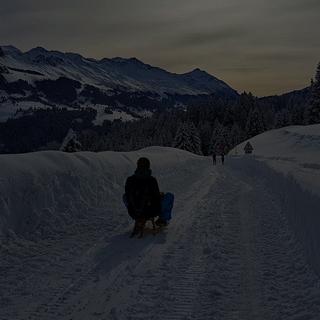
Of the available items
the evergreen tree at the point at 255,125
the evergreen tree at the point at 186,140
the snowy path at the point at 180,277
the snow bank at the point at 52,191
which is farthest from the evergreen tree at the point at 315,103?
the snowy path at the point at 180,277

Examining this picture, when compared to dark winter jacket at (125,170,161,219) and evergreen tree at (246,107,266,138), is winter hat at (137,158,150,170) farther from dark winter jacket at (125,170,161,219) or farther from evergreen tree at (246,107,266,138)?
evergreen tree at (246,107,266,138)

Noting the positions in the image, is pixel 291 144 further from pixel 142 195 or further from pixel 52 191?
pixel 142 195

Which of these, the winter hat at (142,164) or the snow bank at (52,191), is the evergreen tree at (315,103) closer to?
the snow bank at (52,191)

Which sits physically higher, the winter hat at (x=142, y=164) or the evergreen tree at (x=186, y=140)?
the winter hat at (x=142, y=164)

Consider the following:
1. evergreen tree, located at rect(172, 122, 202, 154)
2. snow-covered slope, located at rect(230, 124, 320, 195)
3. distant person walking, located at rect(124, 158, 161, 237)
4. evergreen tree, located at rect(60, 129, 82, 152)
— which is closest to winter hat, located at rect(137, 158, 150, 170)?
distant person walking, located at rect(124, 158, 161, 237)

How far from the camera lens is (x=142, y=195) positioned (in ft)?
37.8

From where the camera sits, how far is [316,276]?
7.54m

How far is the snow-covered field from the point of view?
656 cm

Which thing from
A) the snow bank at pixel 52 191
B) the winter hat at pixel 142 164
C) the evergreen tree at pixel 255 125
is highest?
the evergreen tree at pixel 255 125

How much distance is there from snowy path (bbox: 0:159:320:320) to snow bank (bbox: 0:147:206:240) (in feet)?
3.44

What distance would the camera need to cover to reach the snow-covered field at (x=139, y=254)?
6.56 m

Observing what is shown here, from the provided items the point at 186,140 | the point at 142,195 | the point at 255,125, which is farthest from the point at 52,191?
the point at 255,125

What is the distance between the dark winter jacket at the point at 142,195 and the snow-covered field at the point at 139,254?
23.0 inches

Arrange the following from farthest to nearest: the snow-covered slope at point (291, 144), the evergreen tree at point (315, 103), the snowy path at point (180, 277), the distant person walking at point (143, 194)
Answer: the evergreen tree at point (315, 103) < the snow-covered slope at point (291, 144) < the distant person walking at point (143, 194) < the snowy path at point (180, 277)
